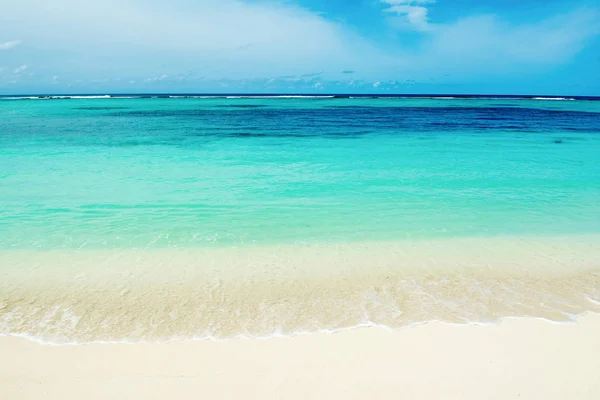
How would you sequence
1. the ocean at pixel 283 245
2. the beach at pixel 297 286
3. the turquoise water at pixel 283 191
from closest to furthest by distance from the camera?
the beach at pixel 297 286 → the ocean at pixel 283 245 → the turquoise water at pixel 283 191

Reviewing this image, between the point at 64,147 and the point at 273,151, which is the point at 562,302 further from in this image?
the point at 64,147

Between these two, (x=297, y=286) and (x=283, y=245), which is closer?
(x=297, y=286)

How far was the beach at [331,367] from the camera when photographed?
122 inches

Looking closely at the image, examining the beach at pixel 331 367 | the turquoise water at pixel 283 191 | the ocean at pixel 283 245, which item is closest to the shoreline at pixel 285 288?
the ocean at pixel 283 245

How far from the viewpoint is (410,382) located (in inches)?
126

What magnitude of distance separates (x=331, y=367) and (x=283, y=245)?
117 inches

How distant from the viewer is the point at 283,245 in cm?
619

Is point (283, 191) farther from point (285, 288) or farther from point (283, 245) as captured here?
point (285, 288)

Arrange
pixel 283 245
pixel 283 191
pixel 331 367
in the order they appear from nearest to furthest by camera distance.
Answer: pixel 331 367
pixel 283 245
pixel 283 191

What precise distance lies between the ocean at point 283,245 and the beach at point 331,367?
26cm

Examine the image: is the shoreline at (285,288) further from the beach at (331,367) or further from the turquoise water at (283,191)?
the turquoise water at (283,191)

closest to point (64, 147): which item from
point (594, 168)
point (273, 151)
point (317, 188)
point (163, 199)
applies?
point (273, 151)

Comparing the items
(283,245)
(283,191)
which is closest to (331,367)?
(283,245)

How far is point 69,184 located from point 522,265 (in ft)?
34.2
